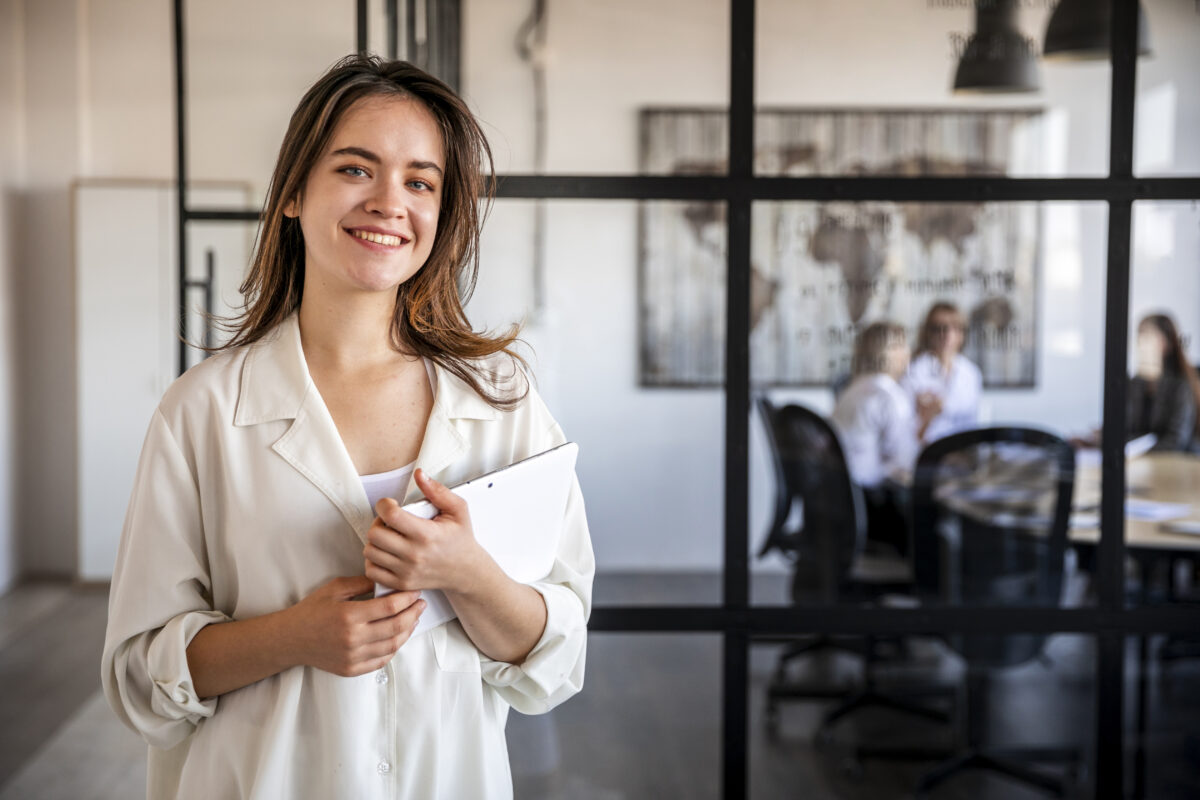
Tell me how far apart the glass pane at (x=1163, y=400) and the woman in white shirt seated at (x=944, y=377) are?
0.35 meters

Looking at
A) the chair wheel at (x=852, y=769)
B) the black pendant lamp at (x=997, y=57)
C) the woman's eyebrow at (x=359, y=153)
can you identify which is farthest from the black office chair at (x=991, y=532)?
the woman's eyebrow at (x=359, y=153)

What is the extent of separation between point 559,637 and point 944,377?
1.31m

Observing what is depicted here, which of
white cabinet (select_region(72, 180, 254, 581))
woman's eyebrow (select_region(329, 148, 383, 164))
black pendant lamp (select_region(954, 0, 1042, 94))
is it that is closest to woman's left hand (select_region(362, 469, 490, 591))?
woman's eyebrow (select_region(329, 148, 383, 164))

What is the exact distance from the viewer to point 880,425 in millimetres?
2215

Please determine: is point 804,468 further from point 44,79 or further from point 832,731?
point 44,79

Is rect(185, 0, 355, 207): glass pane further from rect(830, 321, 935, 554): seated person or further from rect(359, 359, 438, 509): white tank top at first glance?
rect(830, 321, 935, 554): seated person

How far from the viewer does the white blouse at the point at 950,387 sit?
2191 mm

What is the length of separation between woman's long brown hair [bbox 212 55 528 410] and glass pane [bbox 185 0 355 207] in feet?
2.92

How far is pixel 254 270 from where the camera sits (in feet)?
4.23

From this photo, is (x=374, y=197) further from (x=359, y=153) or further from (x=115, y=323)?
(x=115, y=323)

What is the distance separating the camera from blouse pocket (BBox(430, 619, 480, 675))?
1203 mm

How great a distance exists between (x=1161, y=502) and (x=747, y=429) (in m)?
0.98

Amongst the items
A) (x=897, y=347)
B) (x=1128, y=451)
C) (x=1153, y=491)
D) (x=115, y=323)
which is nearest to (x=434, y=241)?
(x=897, y=347)

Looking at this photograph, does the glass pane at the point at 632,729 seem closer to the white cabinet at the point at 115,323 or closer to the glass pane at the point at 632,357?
the glass pane at the point at 632,357
